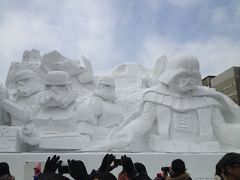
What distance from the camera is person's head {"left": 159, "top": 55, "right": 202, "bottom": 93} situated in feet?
21.6

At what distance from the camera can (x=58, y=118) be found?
6570 millimetres

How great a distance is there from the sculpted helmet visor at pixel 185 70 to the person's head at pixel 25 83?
2.87 m

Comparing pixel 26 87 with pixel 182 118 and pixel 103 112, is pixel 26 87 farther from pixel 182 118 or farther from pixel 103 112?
pixel 182 118

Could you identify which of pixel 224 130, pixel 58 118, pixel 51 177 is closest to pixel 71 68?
pixel 58 118

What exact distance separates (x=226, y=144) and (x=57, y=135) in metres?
3.17

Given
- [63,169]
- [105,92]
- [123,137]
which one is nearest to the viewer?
[63,169]

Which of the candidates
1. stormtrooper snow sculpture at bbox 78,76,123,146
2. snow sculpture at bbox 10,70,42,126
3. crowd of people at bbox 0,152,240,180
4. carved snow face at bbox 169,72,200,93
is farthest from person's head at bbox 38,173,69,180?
snow sculpture at bbox 10,70,42,126

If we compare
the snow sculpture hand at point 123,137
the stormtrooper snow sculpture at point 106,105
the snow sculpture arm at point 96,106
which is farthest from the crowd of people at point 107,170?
the stormtrooper snow sculpture at point 106,105

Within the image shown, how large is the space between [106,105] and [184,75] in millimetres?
1681

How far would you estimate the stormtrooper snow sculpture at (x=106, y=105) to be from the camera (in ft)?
22.6

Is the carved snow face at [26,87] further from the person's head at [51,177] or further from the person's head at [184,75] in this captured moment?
the person's head at [51,177]

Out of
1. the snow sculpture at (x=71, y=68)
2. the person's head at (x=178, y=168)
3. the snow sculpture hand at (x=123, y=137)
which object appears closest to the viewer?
the person's head at (x=178, y=168)

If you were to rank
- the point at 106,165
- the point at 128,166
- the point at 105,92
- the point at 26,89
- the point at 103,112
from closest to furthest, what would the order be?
the point at 106,165 < the point at 128,166 < the point at 103,112 < the point at 105,92 < the point at 26,89

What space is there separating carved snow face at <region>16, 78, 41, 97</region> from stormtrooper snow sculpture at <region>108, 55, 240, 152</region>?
7.39 feet
